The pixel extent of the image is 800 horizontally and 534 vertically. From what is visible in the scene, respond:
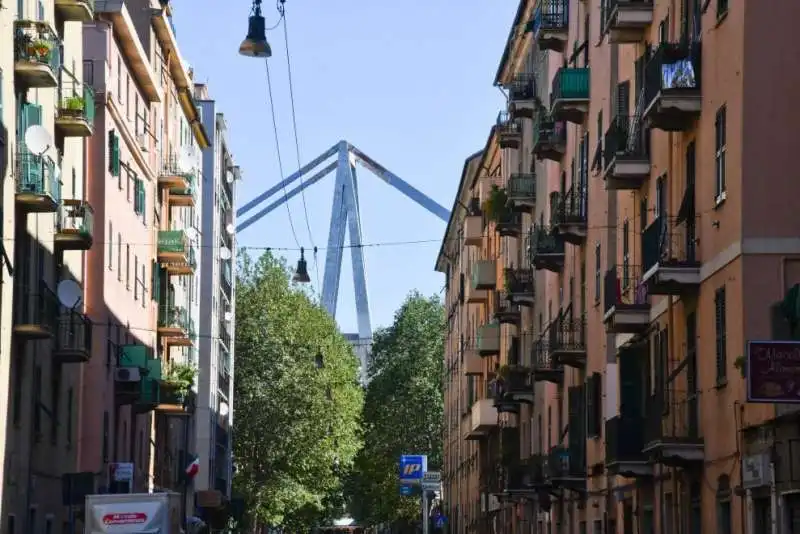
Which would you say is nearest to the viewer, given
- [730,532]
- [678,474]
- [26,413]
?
[730,532]

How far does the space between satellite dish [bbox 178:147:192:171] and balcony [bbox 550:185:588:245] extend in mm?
29070

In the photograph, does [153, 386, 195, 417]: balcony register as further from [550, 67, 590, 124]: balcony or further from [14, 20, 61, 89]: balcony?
[14, 20, 61, 89]: balcony

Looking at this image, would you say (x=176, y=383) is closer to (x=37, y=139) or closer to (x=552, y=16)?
(x=552, y=16)

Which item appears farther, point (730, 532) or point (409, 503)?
point (409, 503)

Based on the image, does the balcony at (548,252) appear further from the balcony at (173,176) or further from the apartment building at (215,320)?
the apartment building at (215,320)

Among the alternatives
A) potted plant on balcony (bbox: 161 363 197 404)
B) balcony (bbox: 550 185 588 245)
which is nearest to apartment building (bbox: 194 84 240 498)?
potted plant on balcony (bbox: 161 363 197 404)

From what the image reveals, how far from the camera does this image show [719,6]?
95.1 feet

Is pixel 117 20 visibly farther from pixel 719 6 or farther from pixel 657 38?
pixel 719 6

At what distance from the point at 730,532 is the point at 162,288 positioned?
43.4 meters

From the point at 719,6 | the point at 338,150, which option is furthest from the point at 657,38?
the point at 338,150

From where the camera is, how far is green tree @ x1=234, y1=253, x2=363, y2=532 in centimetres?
9588

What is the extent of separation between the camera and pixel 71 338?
48062 mm

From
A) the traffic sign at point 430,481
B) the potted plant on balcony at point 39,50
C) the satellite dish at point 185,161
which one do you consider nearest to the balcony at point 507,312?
the traffic sign at point 430,481

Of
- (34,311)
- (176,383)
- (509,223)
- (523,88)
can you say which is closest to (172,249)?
(176,383)
